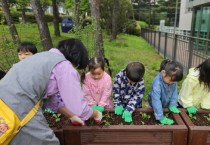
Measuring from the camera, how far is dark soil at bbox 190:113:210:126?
2216mm

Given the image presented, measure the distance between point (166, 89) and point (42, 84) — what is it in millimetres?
1412

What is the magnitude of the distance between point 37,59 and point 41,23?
3565 millimetres

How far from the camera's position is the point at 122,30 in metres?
20.8

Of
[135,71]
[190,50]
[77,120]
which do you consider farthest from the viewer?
[190,50]

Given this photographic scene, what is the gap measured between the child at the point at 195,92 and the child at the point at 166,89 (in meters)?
0.14

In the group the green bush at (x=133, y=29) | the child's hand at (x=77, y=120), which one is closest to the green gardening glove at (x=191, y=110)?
the child's hand at (x=77, y=120)

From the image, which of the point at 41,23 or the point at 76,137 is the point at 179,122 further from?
the point at 41,23

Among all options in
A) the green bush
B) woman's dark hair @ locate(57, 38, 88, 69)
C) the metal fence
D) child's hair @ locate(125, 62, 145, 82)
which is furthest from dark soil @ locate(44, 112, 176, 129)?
the green bush

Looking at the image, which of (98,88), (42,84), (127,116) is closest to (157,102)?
(127,116)

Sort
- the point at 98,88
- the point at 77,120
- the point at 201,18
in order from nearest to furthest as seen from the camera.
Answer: the point at 77,120
the point at 98,88
the point at 201,18

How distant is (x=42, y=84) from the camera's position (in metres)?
1.48

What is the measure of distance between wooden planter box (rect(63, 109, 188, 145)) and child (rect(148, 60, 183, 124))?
0.46ft

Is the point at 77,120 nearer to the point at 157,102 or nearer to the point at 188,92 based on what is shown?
the point at 157,102

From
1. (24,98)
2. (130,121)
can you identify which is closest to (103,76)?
(130,121)
